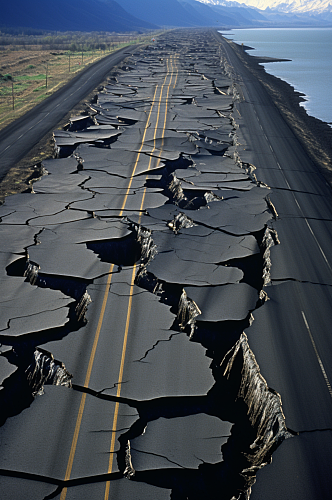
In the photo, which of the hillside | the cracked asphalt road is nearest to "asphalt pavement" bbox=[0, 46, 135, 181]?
the cracked asphalt road

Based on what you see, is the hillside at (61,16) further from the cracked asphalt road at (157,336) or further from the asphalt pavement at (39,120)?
the cracked asphalt road at (157,336)

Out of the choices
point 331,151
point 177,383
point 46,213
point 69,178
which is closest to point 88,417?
point 177,383

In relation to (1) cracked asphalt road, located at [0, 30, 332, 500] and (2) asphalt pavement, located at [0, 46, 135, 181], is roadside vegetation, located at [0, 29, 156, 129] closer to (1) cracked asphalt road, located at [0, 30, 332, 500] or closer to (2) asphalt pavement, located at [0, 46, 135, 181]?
(2) asphalt pavement, located at [0, 46, 135, 181]

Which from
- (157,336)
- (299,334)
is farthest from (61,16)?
(299,334)

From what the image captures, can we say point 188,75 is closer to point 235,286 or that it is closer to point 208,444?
point 235,286

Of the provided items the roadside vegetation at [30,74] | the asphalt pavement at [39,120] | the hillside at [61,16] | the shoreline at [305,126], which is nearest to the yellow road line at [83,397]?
the asphalt pavement at [39,120]

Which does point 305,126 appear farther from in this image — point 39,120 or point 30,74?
point 30,74

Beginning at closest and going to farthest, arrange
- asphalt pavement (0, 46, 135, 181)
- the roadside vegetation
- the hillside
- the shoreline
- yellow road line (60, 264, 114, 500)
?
1. yellow road line (60, 264, 114, 500)
2. asphalt pavement (0, 46, 135, 181)
3. the shoreline
4. the roadside vegetation
5. the hillside

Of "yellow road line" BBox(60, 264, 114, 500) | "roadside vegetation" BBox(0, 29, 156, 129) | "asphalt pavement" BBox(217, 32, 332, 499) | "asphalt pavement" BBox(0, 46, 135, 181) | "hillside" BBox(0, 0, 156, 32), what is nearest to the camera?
"yellow road line" BBox(60, 264, 114, 500)
